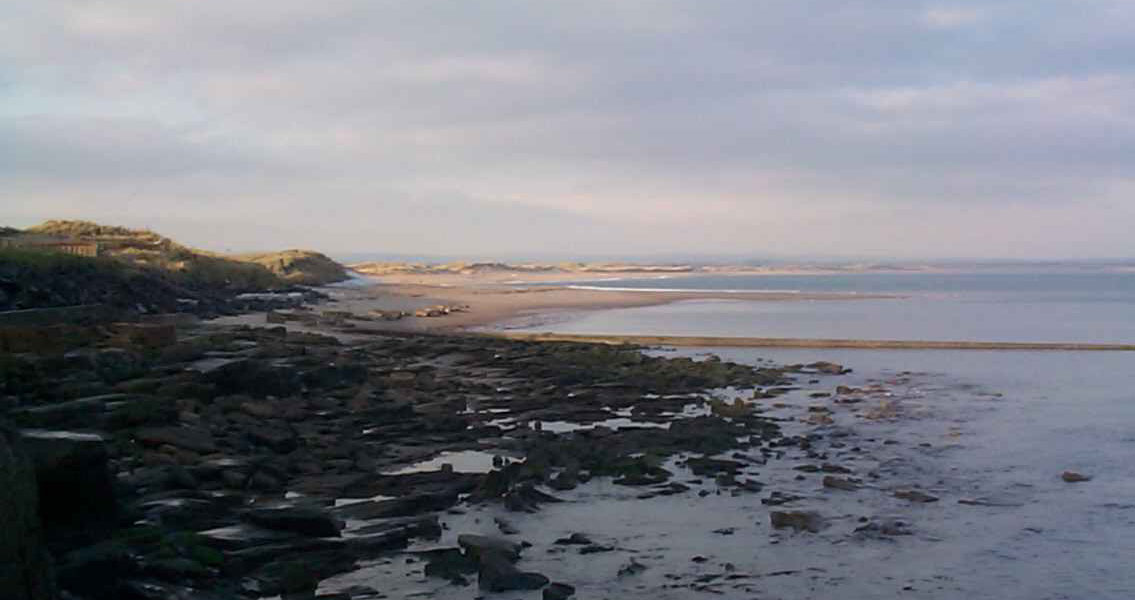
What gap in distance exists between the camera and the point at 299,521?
9211mm

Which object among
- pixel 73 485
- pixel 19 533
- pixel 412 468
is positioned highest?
pixel 19 533

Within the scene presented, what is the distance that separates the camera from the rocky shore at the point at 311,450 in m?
7.98

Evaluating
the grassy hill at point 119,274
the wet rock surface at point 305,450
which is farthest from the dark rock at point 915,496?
the grassy hill at point 119,274

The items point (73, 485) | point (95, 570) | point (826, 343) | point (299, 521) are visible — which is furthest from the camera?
point (826, 343)

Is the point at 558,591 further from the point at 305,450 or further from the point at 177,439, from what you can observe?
the point at 177,439

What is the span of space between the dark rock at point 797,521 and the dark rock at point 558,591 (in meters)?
3.10

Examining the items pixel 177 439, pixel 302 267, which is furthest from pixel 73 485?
pixel 302 267

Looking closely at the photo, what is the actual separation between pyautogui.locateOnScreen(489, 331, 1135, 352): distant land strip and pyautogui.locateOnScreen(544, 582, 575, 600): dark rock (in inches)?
849

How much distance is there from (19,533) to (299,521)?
3886 millimetres

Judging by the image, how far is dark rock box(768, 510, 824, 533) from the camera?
10.5 metres

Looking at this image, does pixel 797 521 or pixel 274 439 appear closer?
pixel 797 521

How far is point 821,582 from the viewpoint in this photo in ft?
29.0

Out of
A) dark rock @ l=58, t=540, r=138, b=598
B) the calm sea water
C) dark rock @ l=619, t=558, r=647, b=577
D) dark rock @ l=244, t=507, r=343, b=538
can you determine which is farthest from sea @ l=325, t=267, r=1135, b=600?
the calm sea water

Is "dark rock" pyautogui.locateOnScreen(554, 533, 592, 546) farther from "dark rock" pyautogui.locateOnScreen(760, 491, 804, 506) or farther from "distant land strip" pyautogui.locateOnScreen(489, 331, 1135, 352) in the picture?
"distant land strip" pyautogui.locateOnScreen(489, 331, 1135, 352)
